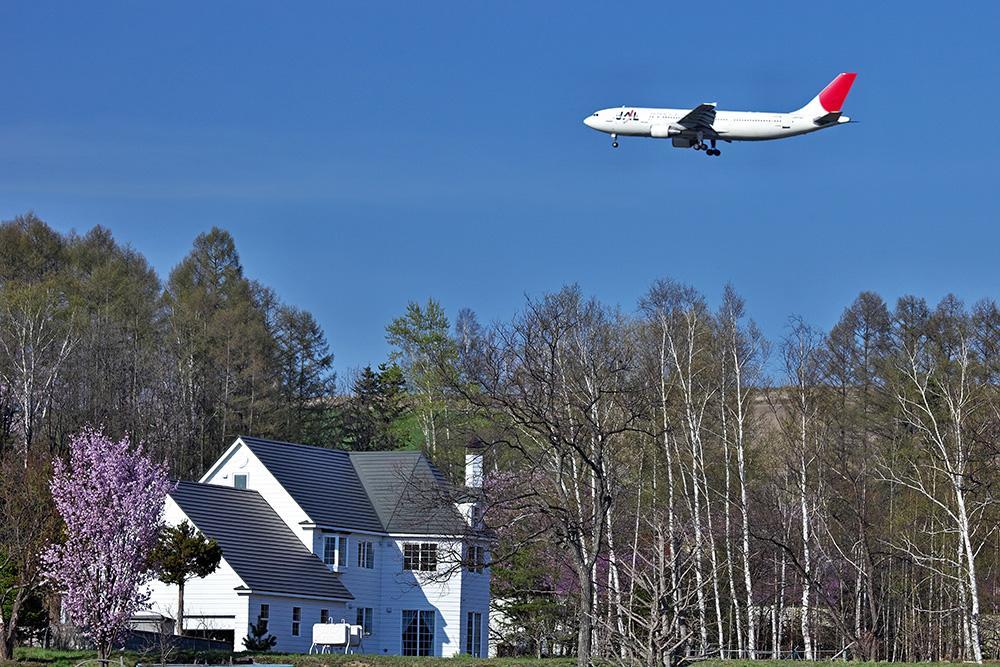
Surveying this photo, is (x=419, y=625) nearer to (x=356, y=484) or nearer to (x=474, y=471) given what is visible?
(x=474, y=471)

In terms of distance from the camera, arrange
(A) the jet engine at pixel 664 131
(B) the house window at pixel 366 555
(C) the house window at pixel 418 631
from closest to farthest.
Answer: (C) the house window at pixel 418 631, (B) the house window at pixel 366 555, (A) the jet engine at pixel 664 131

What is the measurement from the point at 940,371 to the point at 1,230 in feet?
176

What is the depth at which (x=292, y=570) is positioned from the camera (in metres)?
50.8

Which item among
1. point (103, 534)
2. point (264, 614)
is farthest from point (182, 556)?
point (103, 534)

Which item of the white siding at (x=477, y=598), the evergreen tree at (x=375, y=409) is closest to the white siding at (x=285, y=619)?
the white siding at (x=477, y=598)

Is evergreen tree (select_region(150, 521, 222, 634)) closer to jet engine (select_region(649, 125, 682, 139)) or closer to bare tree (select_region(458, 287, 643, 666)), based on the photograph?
bare tree (select_region(458, 287, 643, 666))

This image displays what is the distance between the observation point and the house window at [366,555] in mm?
55219

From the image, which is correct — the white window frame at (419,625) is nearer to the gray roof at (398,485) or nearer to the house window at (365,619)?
the house window at (365,619)

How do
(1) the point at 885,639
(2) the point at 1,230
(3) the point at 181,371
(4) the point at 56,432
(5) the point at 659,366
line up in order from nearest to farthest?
1. (1) the point at 885,639
2. (5) the point at 659,366
3. (4) the point at 56,432
4. (3) the point at 181,371
5. (2) the point at 1,230

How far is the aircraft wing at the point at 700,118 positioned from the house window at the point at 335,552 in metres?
20.6

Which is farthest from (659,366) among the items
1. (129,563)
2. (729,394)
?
(129,563)

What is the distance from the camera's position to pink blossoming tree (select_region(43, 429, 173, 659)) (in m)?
35.1

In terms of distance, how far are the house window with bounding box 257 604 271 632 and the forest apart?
777 centimetres

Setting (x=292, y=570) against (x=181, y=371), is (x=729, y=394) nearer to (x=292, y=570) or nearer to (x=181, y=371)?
(x=292, y=570)
